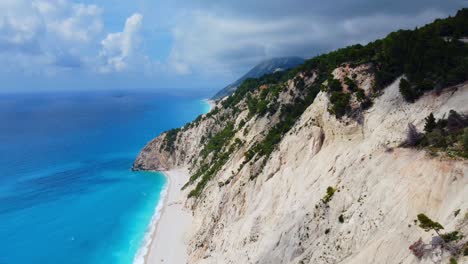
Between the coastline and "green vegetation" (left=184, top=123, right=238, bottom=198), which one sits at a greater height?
"green vegetation" (left=184, top=123, right=238, bottom=198)

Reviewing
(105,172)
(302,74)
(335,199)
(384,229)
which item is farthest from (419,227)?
(105,172)

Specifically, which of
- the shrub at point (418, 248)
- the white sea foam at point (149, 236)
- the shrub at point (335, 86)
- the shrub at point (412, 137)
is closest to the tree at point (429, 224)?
the shrub at point (418, 248)

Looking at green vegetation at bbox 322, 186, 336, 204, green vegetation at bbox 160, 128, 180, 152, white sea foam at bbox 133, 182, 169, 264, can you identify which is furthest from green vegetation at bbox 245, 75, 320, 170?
green vegetation at bbox 160, 128, 180, 152

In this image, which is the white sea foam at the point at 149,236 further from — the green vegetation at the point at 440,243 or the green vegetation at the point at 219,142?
the green vegetation at the point at 440,243

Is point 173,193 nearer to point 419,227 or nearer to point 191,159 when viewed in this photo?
point 191,159

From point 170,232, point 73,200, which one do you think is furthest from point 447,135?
point 73,200

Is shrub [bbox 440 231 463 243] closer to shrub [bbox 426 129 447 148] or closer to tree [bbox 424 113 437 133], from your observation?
shrub [bbox 426 129 447 148]

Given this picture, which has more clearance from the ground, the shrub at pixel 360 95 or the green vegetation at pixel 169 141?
the shrub at pixel 360 95

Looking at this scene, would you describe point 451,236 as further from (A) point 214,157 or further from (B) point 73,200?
(B) point 73,200
